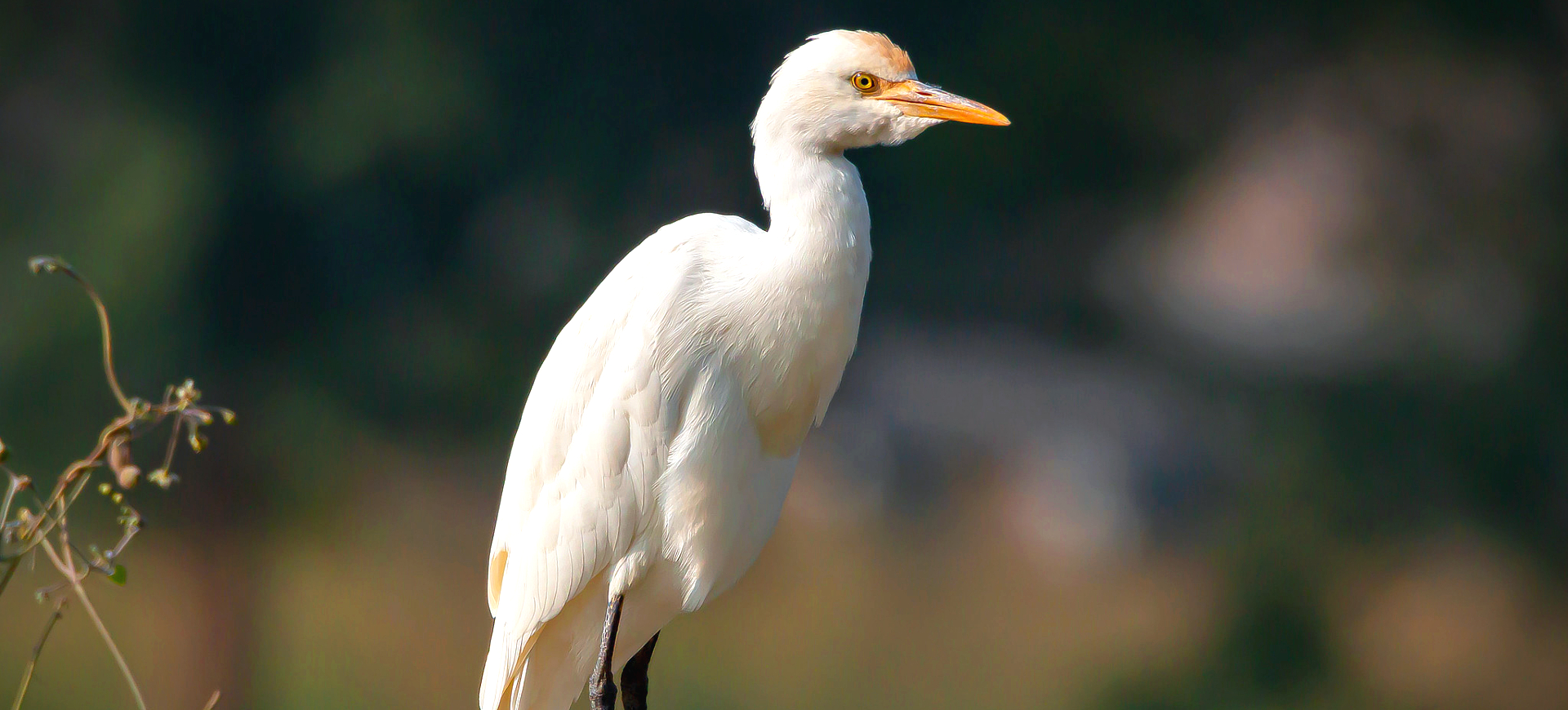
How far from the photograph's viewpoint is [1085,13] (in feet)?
7.07

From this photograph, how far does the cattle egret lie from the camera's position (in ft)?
3.18

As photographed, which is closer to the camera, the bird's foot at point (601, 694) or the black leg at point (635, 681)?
the bird's foot at point (601, 694)

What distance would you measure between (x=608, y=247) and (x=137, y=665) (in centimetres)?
117

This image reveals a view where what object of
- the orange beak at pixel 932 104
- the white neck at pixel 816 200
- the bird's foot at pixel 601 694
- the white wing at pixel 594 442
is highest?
the orange beak at pixel 932 104

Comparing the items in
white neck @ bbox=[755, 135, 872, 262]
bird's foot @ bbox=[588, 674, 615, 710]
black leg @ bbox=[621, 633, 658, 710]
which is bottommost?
black leg @ bbox=[621, 633, 658, 710]

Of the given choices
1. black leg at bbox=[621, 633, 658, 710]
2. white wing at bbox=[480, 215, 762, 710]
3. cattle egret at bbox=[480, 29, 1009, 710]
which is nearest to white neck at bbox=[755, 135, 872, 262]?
cattle egret at bbox=[480, 29, 1009, 710]

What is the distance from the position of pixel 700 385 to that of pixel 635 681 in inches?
14.9

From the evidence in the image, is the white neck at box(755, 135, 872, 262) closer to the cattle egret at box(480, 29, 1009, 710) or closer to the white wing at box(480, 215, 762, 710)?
the cattle egret at box(480, 29, 1009, 710)

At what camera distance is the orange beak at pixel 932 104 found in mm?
958

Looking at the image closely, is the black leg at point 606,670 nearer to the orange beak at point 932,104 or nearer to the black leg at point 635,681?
the black leg at point 635,681

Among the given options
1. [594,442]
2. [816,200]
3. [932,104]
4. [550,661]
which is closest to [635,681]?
[550,661]

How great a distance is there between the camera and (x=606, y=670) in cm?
105

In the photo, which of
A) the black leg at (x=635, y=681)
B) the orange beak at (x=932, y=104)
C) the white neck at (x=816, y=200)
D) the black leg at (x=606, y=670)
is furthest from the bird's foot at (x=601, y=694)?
the orange beak at (x=932, y=104)

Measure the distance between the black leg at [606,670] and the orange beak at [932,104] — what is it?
0.53 m
